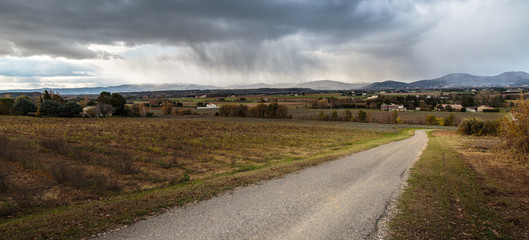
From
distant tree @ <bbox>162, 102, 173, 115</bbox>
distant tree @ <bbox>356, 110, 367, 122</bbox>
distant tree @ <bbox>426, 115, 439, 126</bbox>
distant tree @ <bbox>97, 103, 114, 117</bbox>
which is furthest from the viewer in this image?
distant tree @ <bbox>162, 102, 173, 115</bbox>

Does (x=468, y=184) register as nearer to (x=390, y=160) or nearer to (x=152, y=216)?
(x=390, y=160)

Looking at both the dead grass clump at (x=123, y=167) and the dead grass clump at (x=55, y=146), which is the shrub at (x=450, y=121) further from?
the dead grass clump at (x=55, y=146)

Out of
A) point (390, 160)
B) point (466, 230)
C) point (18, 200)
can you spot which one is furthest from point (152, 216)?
point (390, 160)

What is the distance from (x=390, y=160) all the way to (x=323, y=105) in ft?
360

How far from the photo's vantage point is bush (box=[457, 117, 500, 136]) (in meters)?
39.0

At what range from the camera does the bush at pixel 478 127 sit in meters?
39.0

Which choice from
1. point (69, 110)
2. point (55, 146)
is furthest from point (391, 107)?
point (55, 146)

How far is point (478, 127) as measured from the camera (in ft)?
132

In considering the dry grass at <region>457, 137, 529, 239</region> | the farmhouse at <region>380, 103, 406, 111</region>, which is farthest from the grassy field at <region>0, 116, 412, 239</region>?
the farmhouse at <region>380, 103, 406, 111</region>

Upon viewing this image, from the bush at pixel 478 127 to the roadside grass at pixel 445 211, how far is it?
3574 cm

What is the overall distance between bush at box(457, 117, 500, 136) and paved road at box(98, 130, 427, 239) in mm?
39310

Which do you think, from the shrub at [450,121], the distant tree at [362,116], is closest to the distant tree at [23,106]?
the distant tree at [362,116]

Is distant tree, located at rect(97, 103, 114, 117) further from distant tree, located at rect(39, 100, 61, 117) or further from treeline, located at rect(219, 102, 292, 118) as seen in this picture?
treeline, located at rect(219, 102, 292, 118)

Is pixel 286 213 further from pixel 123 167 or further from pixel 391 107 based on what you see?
pixel 391 107
